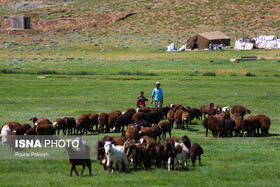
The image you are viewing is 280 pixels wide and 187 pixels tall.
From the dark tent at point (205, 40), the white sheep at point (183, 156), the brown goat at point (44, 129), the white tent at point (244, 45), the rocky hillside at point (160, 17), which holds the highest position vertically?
the rocky hillside at point (160, 17)

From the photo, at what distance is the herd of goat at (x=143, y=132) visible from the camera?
12.5 metres

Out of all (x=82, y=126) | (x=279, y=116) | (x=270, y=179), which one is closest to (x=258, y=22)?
(x=279, y=116)

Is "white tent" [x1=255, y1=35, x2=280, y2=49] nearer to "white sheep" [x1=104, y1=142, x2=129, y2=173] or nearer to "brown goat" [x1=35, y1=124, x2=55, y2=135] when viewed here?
"brown goat" [x1=35, y1=124, x2=55, y2=135]

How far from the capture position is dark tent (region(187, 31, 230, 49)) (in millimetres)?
80562

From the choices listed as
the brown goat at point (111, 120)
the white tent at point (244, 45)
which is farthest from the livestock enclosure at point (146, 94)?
the white tent at point (244, 45)

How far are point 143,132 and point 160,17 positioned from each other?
98475 mm

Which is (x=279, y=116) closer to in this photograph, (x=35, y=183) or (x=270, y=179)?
(x=270, y=179)

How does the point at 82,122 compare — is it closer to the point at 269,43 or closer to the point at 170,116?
the point at 170,116

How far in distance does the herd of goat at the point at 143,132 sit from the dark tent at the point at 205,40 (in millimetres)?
57050

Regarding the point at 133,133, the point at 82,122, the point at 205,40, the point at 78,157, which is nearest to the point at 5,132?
the point at 82,122

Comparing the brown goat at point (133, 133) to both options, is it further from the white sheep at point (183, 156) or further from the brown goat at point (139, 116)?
the brown goat at point (139, 116)

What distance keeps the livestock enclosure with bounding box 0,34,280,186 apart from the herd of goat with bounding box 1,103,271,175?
0.41 metres

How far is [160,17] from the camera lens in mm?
112000

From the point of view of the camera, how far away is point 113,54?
80750mm
